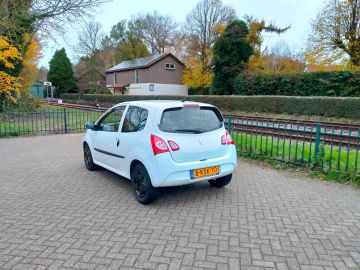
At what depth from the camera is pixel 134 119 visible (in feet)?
16.1

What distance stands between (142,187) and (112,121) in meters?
1.78

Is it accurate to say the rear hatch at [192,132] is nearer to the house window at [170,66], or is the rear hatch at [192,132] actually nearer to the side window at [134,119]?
the side window at [134,119]

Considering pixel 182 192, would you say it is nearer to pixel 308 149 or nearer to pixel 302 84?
pixel 308 149

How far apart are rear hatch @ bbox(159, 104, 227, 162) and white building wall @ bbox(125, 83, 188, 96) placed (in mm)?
38225

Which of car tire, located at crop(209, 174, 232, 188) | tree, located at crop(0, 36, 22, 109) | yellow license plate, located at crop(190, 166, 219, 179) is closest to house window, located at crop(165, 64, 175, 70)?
tree, located at crop(0, 36, 22, 109)

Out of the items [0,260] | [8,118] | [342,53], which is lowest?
[0,260]

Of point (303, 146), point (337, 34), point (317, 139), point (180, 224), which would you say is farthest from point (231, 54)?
point (180, 224)

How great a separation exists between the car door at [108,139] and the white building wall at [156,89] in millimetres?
36991

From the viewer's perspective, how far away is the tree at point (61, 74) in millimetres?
53906

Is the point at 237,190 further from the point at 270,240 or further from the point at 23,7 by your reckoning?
the point at 23,7

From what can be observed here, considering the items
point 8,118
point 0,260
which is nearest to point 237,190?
point 0,260

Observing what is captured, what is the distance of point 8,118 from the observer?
45.3ft

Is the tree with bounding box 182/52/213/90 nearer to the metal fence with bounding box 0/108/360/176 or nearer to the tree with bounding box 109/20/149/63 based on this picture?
the tree with bounding box 109/20/149/63

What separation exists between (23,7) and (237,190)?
14.6 m
